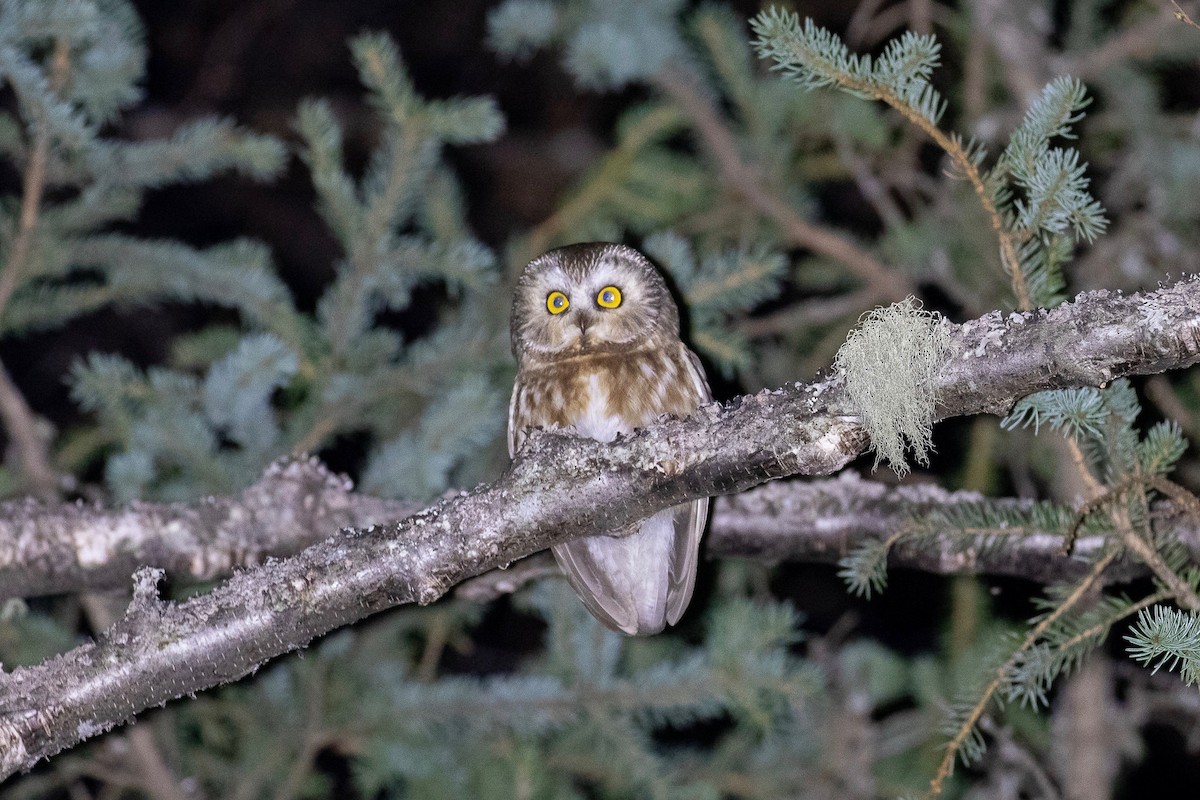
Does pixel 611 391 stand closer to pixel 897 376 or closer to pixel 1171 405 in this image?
pixel 897 376

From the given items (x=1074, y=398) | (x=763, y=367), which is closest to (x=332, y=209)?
(x=763, y=367)

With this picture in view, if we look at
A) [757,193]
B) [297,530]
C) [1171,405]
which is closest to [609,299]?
[297,530]

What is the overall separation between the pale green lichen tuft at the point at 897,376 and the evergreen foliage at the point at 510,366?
1.16ft

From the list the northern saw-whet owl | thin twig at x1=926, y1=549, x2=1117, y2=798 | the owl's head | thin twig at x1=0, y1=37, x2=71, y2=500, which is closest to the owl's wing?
the northern saw-whet owl

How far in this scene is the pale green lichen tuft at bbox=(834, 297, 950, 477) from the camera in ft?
5.92

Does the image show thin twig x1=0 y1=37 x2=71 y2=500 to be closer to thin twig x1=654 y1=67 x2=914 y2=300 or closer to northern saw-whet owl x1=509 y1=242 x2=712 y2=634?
northern saw-whet owl x1=509 y1=242 x2=712 y2=634

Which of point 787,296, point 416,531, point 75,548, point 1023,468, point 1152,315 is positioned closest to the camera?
point 1152,315

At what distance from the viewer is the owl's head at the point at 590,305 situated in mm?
3035

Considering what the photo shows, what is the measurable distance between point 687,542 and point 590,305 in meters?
0.72

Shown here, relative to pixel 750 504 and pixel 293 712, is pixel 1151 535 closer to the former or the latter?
pixel 750 504

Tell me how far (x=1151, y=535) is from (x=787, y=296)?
369 centimetres

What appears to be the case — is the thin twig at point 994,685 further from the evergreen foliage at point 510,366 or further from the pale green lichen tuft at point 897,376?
the pale green lichen tuft at point 897,376

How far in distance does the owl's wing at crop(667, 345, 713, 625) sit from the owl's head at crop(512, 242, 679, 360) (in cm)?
15

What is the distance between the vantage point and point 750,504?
9.44 feet
